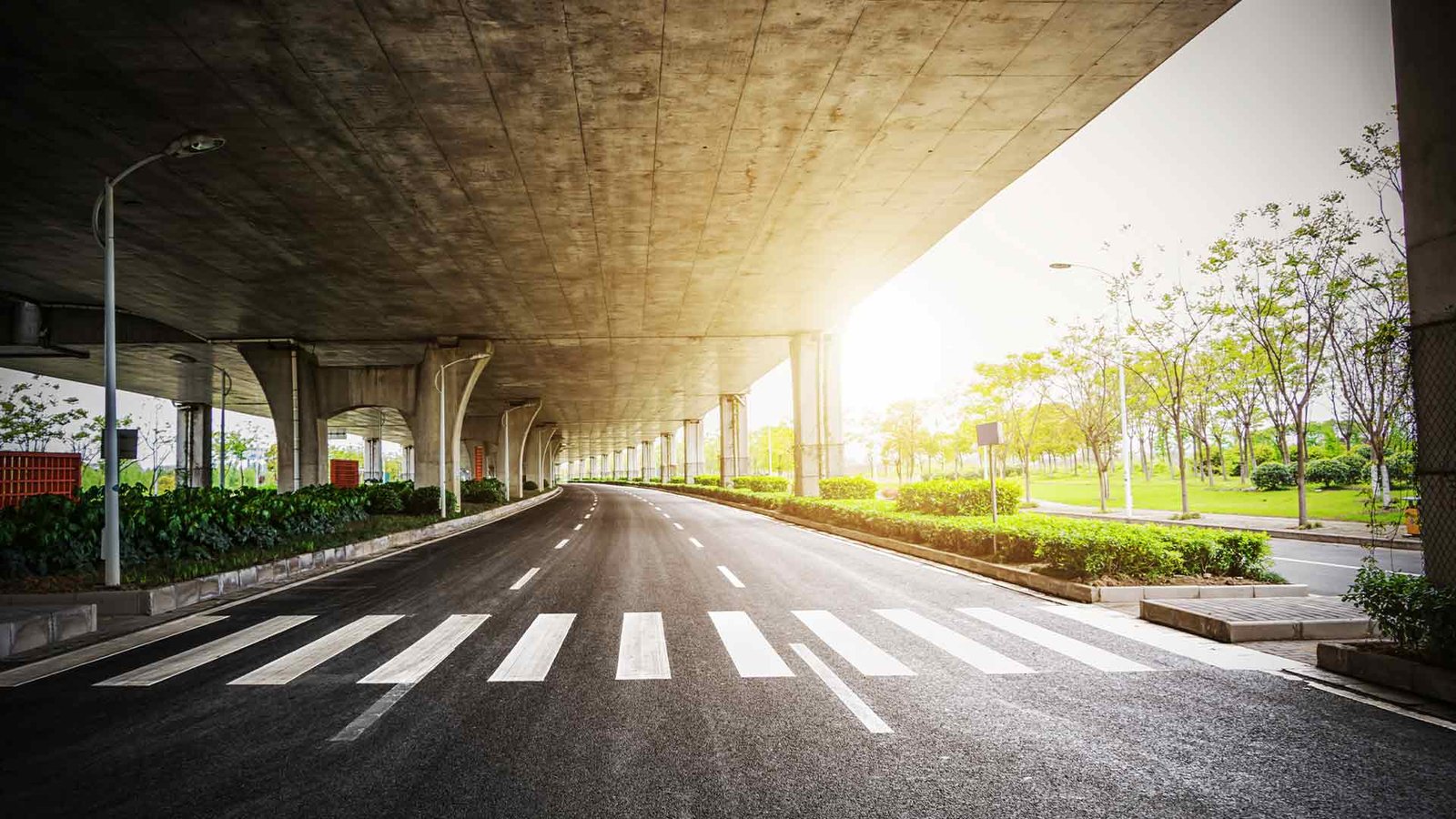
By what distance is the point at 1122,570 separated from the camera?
35.5 feet

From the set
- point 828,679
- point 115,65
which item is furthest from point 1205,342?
point 115,65

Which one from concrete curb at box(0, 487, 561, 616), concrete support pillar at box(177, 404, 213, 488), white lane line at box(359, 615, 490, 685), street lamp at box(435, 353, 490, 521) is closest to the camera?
white lane line at box(359, 615, 490, 685)

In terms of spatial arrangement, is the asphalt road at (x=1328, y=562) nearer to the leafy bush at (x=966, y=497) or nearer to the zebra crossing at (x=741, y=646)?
the zebra crossing at (x=741, y=646)

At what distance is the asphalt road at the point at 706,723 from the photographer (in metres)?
4.23

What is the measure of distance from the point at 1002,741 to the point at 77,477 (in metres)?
29.1

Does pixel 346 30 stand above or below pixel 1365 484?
above

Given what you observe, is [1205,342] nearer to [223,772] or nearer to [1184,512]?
[1184,512]

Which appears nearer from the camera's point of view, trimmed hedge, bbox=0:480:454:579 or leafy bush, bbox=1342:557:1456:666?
leafy bush, bbox=1342:557:1456:666

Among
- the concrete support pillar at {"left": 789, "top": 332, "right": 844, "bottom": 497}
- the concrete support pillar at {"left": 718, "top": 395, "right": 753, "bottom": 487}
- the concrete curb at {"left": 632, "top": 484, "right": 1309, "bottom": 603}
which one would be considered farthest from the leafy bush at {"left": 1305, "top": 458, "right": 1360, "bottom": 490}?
the concrete support pillar at {"left": 718, "top": 395, "right": 753, "bottom": 487}

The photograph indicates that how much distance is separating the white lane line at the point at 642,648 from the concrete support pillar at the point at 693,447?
235ft

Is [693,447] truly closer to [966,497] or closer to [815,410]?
[815,410]

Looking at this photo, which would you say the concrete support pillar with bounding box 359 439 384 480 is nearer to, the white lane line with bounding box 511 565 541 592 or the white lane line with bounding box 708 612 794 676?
the white lane line with bounding box 511 565 541 592

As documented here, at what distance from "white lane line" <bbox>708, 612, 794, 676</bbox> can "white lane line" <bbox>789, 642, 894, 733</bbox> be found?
0.82 feet

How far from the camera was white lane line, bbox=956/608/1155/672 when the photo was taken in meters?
7.05
